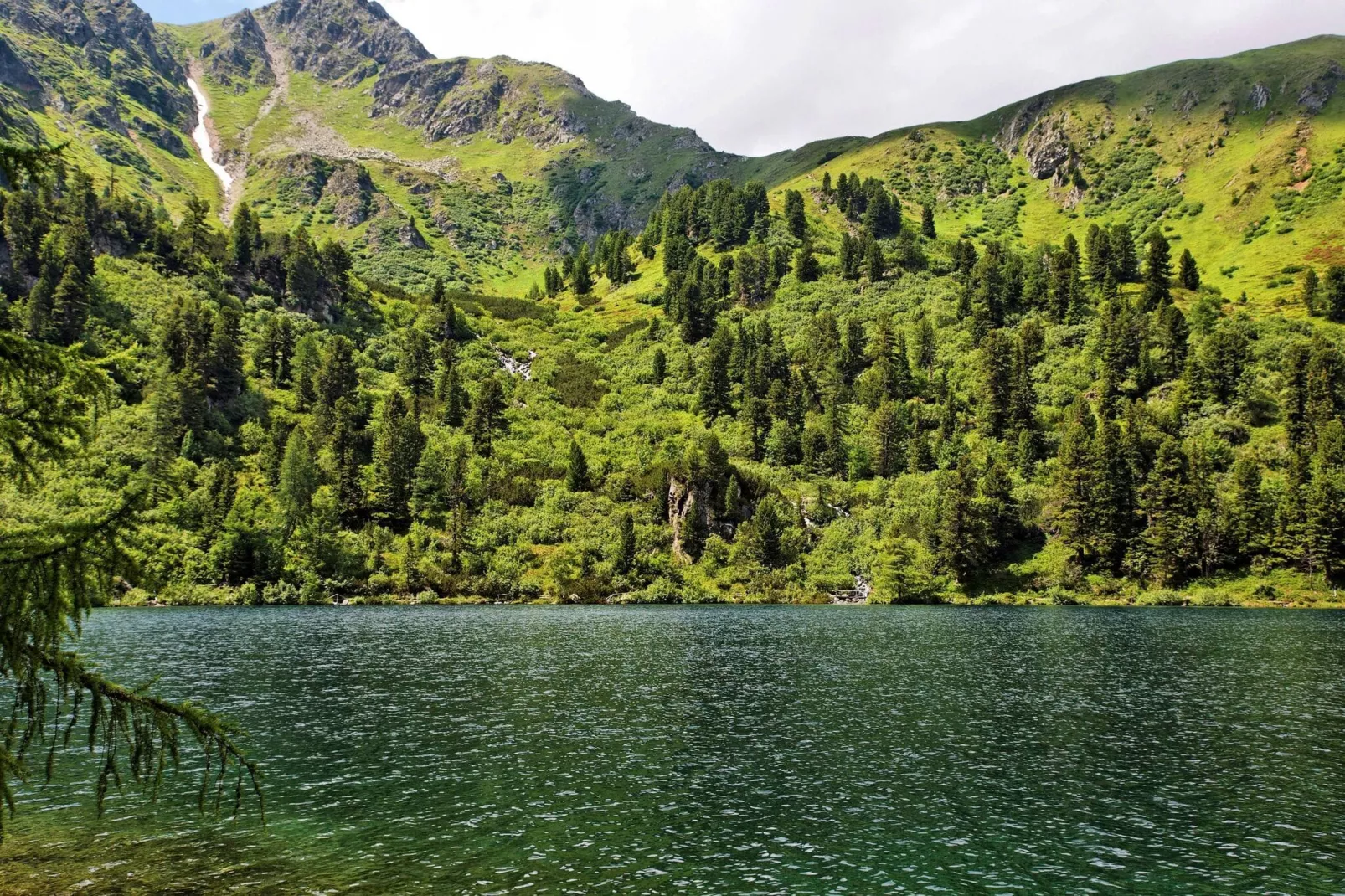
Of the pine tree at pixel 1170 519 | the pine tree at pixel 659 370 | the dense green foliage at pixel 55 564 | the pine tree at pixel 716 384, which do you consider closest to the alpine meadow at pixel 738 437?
the pine tree at pixel 1170 519

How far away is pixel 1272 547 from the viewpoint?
105m

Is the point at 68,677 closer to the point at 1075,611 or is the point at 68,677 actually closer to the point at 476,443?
the point at 1075,611

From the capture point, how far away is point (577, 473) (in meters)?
143

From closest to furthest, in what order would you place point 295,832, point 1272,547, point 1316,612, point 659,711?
point 295,832, point 659,711, point 1316,612, point 1272,547

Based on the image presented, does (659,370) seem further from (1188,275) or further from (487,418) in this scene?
(1188,275)

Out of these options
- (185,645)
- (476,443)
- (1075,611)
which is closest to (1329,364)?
(1075,611)

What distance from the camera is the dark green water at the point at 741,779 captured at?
67.5ft

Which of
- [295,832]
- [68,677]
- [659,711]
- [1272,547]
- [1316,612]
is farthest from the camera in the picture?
[1272,547]

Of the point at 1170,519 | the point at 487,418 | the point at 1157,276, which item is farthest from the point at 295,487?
the point at 1157,276

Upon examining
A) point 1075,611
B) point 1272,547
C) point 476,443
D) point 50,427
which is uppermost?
point 476,443

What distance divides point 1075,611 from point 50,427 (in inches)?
4195

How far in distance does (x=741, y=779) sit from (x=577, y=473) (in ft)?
381

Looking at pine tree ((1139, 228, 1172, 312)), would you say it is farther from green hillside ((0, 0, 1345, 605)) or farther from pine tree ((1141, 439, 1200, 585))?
pine tree ((1141, 439, 1200, 585))

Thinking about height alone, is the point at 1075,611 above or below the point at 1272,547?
below
